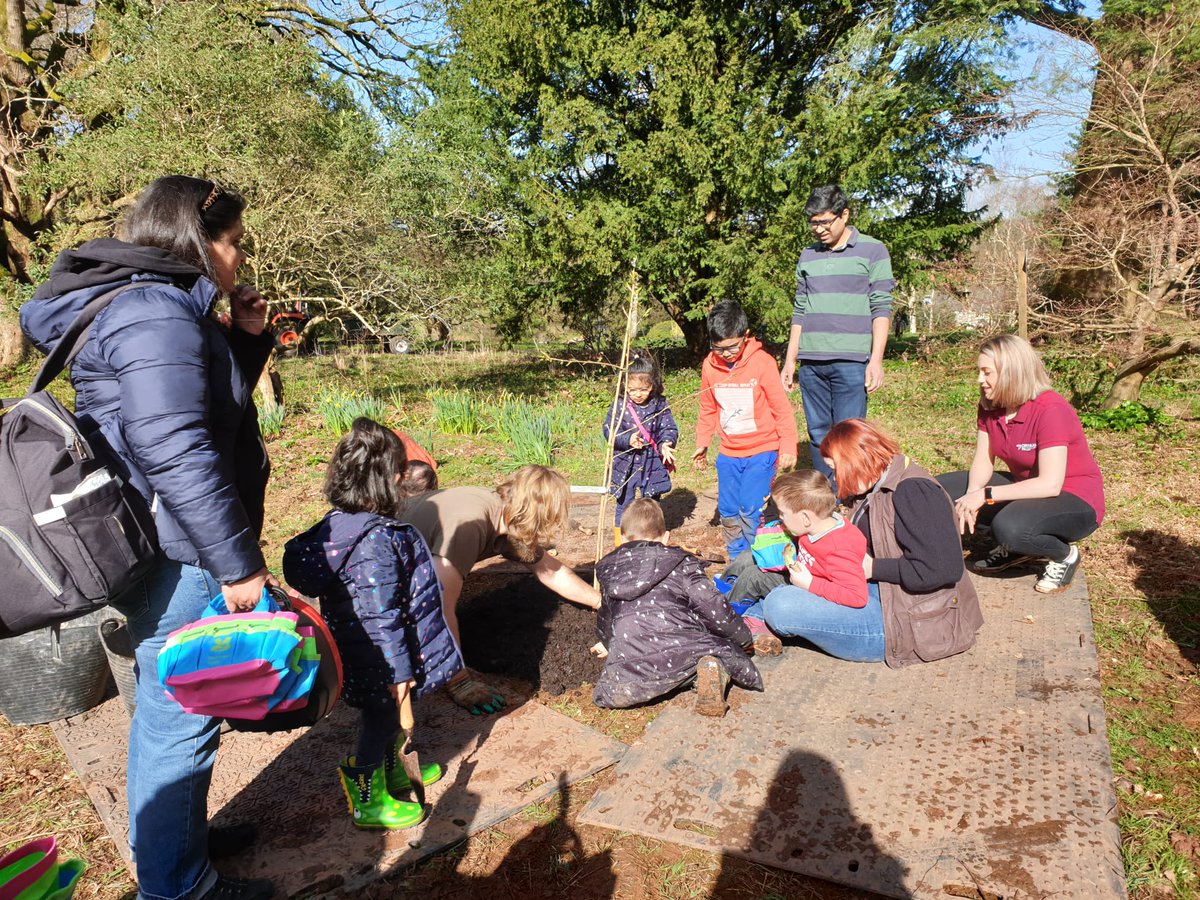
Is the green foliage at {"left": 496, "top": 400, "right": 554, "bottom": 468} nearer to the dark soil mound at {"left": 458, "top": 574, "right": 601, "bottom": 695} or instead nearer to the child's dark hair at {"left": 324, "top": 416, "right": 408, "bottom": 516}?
the dark soil mound at {"left": 458, "top": 574, "right": 601, "bottom": 695}

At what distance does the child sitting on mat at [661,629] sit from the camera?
2.74 meters

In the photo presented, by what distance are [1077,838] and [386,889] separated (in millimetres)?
1855

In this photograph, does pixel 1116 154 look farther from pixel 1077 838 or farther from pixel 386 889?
pixel 386 889

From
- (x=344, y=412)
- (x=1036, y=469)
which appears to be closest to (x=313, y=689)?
(x=1036, y=469)

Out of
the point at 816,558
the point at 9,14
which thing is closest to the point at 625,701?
the point at 816,558

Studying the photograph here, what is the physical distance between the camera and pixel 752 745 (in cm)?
242

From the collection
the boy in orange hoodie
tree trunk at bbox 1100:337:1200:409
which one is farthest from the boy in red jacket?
tree trunk at bbox 1100:337:1200:409

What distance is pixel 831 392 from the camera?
165 inches

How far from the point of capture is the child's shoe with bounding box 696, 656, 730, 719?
8.52 ft

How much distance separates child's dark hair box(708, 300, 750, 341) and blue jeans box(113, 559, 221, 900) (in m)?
2.91

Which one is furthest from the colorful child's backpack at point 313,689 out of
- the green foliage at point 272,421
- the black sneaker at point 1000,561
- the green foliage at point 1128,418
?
the green foliage at point 1128,418

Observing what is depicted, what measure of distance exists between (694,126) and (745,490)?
9206 mm

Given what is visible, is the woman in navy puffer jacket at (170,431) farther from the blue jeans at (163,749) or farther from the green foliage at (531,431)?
the green foliage at (531,431)

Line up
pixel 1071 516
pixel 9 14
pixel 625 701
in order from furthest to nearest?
pixel 9 14
pixel 1071 516
pixel 625 701
